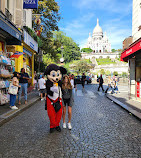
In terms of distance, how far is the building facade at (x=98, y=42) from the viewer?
15312cm

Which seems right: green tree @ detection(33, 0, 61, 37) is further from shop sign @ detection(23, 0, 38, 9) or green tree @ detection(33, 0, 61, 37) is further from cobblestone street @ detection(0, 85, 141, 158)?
cobblestone street @ detection(0, 85, 141, 158)

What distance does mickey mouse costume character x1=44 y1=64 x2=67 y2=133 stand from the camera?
4.65m

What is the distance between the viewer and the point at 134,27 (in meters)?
11.3

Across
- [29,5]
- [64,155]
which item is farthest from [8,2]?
[64,155]

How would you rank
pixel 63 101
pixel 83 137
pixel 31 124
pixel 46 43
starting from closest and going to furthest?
pixel 83 137 → pixel 63 101 → pixel 31 124 → pixel 46 43

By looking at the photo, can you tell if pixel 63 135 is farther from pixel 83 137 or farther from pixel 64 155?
pixel 64 155

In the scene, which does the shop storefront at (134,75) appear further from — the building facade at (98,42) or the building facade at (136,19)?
the building facade at (98,42)

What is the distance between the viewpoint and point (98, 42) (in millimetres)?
154250

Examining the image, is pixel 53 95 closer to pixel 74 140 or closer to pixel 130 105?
pixel 74 140

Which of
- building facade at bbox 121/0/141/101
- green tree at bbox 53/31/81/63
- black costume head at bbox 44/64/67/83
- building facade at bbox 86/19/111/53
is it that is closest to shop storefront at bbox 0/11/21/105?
black costume head at bbox 44/64/67/83

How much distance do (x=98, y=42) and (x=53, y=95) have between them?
15466cm

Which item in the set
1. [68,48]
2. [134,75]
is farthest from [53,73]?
[68,48]

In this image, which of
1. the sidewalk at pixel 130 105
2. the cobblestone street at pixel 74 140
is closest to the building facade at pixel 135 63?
the sidewalk at pixel 130 105

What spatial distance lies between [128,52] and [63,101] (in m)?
5.85
